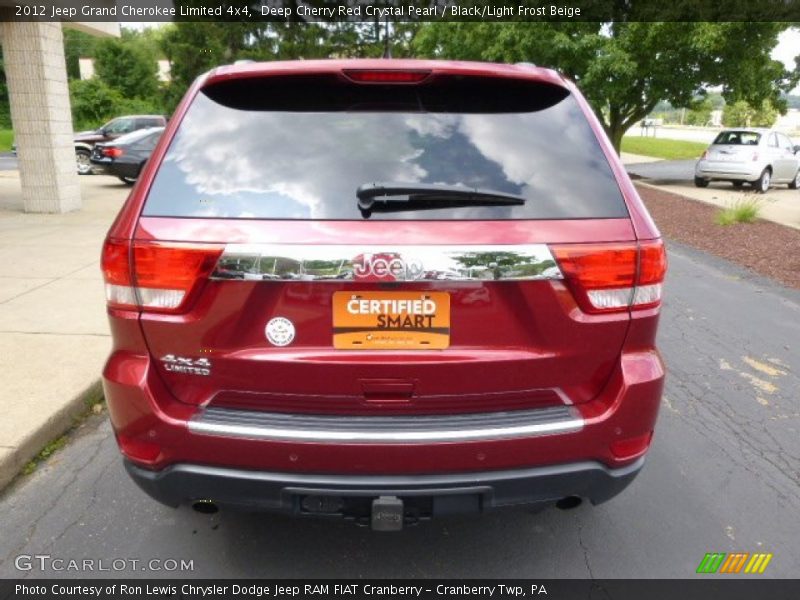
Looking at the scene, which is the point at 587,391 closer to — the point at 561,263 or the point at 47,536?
the point at 561,263

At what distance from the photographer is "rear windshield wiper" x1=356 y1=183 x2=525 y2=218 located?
6.61 ft

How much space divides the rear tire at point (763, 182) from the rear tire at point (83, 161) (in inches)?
782

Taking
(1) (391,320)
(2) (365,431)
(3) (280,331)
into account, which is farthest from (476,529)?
(3) (280,331)

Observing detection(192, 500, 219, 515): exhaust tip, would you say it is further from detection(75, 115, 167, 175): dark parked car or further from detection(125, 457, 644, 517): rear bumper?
detection(75, 115, 167, 175): dark parked car

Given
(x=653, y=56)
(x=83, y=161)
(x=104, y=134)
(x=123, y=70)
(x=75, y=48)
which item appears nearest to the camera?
(x=653, y=56)

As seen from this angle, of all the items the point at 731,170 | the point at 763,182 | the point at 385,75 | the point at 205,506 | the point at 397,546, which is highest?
the point at 385,75

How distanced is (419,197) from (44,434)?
106 inches

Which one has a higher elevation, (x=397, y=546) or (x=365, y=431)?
(x=365, y=431)

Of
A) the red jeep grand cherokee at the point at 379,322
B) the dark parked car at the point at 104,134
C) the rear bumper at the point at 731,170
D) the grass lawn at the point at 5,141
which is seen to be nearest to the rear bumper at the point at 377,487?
the red jeep grand cherokee at the point at 379,322

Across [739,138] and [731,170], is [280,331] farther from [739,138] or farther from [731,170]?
[739,138]

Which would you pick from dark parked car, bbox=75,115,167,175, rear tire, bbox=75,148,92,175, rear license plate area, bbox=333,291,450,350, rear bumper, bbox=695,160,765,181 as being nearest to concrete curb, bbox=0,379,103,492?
rear license plate area, bbox=333,291,450,350

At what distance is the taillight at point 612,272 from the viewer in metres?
2.02

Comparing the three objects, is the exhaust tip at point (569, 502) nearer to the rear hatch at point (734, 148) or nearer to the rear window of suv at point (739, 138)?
the rear hatch at point (734, 148)

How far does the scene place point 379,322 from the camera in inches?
78.6
